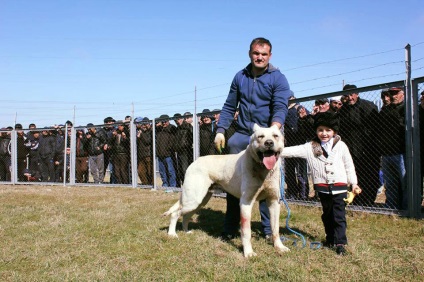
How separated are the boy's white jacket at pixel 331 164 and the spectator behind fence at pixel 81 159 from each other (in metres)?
10.1

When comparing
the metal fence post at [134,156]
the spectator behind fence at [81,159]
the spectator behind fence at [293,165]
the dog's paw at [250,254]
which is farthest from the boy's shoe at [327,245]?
the spectator behind fence at [81,159]

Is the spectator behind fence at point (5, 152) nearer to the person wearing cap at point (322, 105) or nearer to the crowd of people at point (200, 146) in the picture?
the crowd of people at point (200, 146)

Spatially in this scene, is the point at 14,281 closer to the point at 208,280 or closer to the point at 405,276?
the point at 208,280

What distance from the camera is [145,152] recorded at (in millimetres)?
11195

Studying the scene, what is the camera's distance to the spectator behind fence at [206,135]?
9.13m

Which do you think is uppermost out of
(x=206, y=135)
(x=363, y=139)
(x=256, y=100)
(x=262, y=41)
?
(x=262, y=41)

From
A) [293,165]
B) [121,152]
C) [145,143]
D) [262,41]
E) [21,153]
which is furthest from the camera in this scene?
[21,153]

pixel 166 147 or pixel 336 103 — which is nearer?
pixel 336 103

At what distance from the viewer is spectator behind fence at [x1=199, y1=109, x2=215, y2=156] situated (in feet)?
30.0

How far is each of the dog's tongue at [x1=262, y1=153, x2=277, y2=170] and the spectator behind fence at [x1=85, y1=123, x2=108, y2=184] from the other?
955cm

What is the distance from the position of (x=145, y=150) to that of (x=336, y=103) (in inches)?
255

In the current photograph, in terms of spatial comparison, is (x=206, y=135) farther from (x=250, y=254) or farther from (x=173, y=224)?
(x=250, y=254)

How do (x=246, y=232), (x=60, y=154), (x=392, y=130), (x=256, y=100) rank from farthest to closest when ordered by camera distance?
(x=60, y=154), (x=392, y=130), (x=256, y=100), (x=246, y=232)

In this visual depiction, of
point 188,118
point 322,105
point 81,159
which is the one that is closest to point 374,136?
point 322,105
